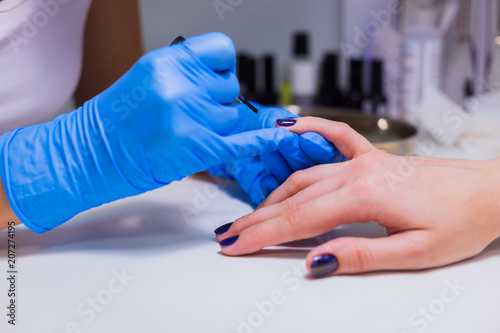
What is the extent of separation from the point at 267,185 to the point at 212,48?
22cm

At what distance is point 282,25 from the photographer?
1466 mm

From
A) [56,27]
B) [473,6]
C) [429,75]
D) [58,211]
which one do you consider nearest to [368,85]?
[429,75]

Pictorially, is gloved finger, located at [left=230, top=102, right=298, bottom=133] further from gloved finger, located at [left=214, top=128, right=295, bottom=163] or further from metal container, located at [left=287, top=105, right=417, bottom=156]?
metal container, located at [left=287, top=105, right=417, bottom=156]

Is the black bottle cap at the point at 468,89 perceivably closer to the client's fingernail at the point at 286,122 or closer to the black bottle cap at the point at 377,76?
the black bottle cap at the point at 377,76

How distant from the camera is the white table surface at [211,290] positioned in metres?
0.47

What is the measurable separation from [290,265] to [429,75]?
799 mm

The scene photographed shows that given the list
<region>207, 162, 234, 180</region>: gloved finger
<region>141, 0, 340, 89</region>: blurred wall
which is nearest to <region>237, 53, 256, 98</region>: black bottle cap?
<region>141, 0, 340, 89</region>: blurred wall

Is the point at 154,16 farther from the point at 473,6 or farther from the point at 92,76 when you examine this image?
the point at 473,6

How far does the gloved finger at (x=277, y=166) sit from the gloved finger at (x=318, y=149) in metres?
0.04

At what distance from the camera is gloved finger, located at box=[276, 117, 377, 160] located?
68cm

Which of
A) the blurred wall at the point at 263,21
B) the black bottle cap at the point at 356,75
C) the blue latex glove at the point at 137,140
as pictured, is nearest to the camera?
the blue latex glove at the point at 137,140

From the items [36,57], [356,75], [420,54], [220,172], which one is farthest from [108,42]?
[420,54]

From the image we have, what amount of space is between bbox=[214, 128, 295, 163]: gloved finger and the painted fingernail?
0.17m

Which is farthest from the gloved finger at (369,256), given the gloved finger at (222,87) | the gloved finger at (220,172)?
the gloved finger at (220,172)
